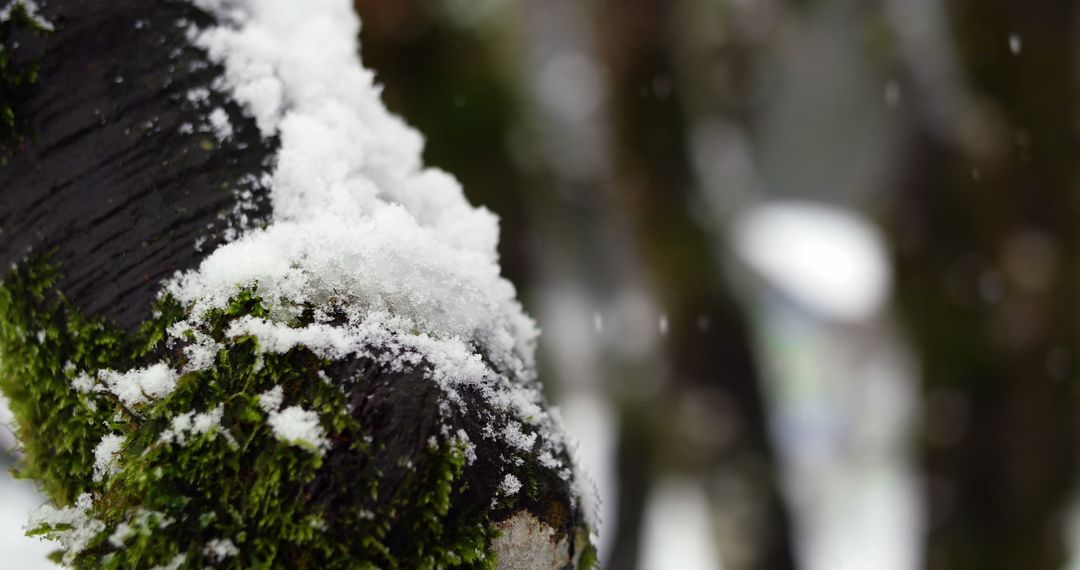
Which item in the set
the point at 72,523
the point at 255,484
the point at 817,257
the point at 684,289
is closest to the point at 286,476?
the point at 255,484

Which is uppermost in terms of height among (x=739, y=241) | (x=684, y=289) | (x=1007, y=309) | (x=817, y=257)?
(x=817, y=257)

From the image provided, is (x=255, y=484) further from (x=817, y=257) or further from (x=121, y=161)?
(x=817, y=257)

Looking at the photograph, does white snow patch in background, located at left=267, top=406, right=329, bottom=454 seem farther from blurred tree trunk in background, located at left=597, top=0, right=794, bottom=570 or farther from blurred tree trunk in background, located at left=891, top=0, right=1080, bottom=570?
blurred tree trunk in background, located at left=891, top=0, right=1080, bottom=570

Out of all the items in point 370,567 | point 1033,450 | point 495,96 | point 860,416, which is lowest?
point 370,567

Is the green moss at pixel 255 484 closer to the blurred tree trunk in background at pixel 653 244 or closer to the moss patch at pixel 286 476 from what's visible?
the moss patch at pixel 286 476

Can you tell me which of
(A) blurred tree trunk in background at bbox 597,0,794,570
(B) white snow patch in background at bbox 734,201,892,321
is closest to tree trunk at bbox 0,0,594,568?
(A) blurred tree trunk in background at bbox 597,0,794,570

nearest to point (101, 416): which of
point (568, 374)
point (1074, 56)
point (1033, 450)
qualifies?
point (1033, 450)

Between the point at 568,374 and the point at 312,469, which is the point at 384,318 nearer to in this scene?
the point at 312,469
